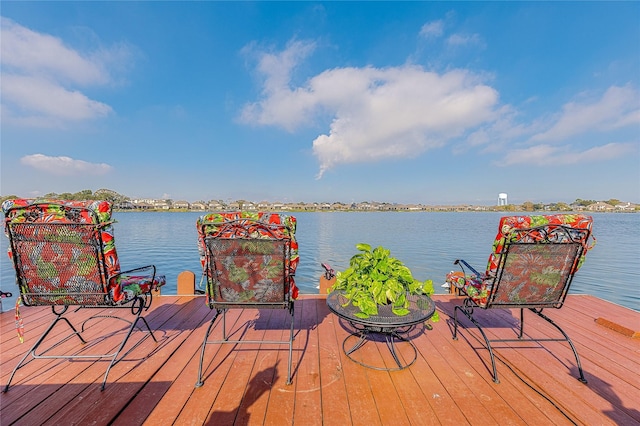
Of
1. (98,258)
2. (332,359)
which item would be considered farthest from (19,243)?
(332,359)

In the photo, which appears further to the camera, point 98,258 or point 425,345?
point 425,345

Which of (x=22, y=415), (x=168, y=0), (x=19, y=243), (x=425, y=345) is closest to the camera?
(x=22, y=415)

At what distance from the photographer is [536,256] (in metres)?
2.28

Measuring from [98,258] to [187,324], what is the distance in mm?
1606

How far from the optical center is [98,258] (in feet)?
7.18

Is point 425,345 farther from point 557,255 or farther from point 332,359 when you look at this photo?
point 557,255

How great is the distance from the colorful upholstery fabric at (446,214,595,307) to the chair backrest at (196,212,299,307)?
1.91 meters

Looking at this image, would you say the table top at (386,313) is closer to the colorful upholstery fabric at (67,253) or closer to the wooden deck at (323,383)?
the wooden deck at (323,383)

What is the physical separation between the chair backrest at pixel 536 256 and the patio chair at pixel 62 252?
328 cm

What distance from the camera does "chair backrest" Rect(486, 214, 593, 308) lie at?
7.33ft

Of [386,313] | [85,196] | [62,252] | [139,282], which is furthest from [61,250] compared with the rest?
[85,196]

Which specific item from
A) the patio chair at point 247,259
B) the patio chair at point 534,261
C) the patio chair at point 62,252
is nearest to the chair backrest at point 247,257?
the patio chair at point 247,259

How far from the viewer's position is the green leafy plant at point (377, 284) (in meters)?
2.29

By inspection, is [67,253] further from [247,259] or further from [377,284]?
[377,284]
